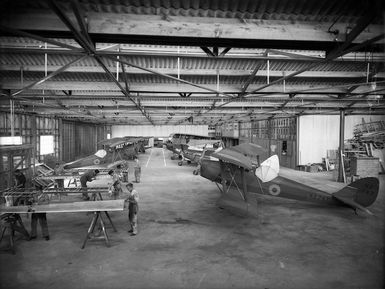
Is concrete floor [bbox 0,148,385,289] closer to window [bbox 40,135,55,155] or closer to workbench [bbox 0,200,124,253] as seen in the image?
workbench [bbox 0,200,124,253]

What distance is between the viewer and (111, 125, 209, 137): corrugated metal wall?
36344mm

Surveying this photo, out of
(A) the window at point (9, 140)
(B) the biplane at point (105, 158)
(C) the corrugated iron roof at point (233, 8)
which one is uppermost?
(C) the corrugated iron roof at point (233, 8)

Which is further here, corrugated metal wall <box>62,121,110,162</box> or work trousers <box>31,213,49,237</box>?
corrugated metal wall <box>62,121,110,162</box>

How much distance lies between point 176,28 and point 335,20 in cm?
293

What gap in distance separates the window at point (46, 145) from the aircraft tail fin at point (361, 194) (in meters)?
20.0

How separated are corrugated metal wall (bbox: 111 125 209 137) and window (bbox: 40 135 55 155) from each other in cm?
1586

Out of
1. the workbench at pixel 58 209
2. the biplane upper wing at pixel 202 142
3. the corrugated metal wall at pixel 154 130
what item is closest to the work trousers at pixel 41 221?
A: the workbench at pixel 58 209

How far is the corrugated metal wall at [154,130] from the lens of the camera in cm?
3634

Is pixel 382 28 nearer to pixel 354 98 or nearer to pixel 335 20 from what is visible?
pixel 335 20

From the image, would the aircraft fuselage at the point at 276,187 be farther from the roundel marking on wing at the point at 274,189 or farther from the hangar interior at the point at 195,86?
the hangar interior at the point at 195,86

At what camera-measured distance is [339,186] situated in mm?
13398

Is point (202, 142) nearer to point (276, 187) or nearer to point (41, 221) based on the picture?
point (276, 187)

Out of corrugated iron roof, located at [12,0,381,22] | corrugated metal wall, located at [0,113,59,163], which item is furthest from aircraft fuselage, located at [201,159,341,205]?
corrugated metal wall, located at [0,113,59,163]

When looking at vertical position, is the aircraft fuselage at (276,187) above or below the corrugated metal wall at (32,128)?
below
